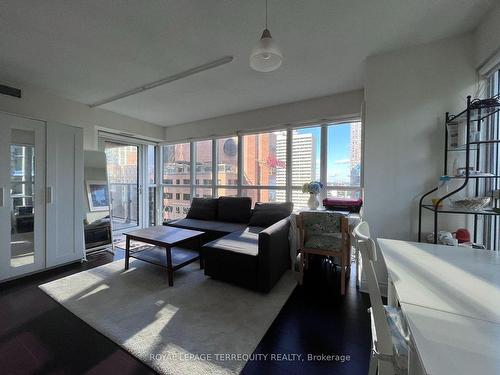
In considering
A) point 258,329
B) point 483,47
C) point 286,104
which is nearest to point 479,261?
point 258,329

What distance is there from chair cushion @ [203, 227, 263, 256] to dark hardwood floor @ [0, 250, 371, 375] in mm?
648

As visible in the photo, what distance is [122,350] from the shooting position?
1.50 meters

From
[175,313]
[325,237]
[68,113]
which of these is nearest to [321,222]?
[325,237]

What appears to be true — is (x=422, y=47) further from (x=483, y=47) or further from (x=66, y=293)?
(x=66, y=293)

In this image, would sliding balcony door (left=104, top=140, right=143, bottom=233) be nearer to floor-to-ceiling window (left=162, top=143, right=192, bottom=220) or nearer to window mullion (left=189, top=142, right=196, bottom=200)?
floor-to-ceiling window (left=162, top=143, right=192, bottom=220)

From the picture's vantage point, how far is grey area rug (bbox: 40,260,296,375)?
1.45 meters

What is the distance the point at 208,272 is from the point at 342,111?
3046mm

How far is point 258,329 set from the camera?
66.9 inches

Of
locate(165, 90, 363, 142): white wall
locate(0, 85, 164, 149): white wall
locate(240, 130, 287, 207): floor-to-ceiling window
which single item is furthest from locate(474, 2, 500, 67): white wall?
locate(0, 85, 164, 149): white wall

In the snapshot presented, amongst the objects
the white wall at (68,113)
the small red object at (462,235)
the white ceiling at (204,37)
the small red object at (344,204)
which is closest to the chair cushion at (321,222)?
the small red object at (344,204)

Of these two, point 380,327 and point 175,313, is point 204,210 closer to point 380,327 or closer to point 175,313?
point 175,313

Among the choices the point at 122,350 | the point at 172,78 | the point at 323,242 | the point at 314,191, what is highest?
the point at 172,78

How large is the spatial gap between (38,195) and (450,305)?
3999mm

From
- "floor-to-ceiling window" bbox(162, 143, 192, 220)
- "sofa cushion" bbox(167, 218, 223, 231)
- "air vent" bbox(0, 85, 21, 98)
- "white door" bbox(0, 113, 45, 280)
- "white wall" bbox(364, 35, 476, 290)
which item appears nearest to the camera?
"white wall" bbox(364, 35, 476, 290)
